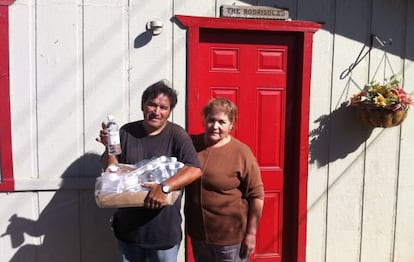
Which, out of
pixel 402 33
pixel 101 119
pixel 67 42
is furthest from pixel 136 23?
pixel 402 33

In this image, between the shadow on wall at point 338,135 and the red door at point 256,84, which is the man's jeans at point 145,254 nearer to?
the red door at point 256,84

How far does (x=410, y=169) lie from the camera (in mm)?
3836

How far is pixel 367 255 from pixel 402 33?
6.07 ft

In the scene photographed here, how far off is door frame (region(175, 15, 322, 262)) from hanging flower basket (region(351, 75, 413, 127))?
416 mm

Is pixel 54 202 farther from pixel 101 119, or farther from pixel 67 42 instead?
pixel 67 42

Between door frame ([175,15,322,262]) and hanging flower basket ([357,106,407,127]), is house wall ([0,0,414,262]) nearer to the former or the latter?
door frame ([175,15,322,262])

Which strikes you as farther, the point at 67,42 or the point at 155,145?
Result: the point at 67,42

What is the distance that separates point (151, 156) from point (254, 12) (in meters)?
1.56

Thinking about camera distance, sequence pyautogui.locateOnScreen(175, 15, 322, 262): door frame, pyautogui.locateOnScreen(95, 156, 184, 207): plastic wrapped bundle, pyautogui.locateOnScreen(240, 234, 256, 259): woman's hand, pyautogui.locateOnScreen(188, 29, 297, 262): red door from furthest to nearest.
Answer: pyautogui.locateOnScreen(188, 29, 297, 262): red door
pyautogui.locateOnScreen(175, 15, 322, 262): door frame
pyautogui.locateOnScreen(240, 234, 256, 259): woman's hand
pyautogui.locateOnScreen(95, 156, 184, 207): plastic wrapped bundle

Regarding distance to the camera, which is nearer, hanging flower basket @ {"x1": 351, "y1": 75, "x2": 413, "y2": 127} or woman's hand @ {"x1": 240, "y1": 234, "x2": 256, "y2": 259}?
woman's hand @ {"x1": 240, "y1": 234, "x2": 256, "y2": 259}

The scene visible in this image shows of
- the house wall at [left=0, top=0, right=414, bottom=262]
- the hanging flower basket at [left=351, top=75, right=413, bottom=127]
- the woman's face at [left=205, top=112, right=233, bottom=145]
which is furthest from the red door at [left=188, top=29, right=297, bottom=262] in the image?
the woman's face at [left=205, top=112, right=233, bottom=145]

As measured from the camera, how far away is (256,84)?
3.60 meters

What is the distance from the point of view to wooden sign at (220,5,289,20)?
341cm

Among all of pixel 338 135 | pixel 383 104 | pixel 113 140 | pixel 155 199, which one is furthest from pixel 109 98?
pixel 383 104
